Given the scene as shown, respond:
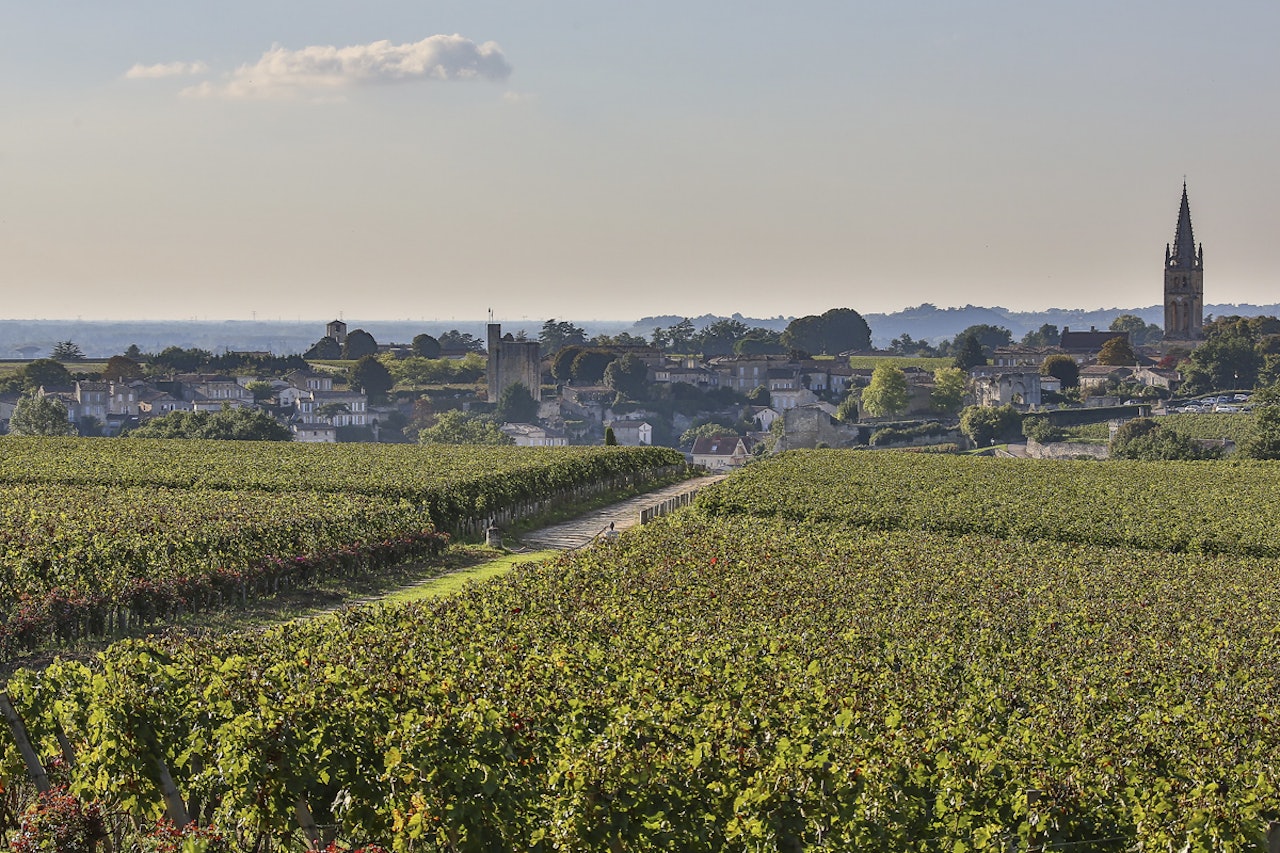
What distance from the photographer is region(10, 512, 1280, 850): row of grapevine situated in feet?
31.8

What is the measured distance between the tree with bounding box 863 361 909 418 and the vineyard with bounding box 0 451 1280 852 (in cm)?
12983

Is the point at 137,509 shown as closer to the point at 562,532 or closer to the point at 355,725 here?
the point at 562,532

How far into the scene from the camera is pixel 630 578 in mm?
20781

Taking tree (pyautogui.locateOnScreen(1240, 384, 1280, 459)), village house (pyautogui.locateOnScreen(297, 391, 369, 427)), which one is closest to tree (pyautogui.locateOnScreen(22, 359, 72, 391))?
village house (pyautogui.locateOnScreen(297, 391, 369, 427))

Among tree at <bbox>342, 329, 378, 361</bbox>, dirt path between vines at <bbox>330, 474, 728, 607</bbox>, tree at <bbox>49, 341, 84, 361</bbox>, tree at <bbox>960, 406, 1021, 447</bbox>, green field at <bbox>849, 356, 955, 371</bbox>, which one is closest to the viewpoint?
dirt path between vines at <bbox>330, 474, 728, 607</bbox>

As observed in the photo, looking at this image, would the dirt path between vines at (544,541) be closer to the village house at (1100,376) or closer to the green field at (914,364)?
the village house at (1100,376)

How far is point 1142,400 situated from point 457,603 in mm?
135452

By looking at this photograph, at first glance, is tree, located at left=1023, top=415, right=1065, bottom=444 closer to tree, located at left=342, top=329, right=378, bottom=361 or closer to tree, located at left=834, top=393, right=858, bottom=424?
tree, located at left=834, top=393, right=858, bottom=424

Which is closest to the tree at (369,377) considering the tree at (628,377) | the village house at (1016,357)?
the tree at (628,377)

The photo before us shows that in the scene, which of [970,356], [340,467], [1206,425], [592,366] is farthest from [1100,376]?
[340,467]

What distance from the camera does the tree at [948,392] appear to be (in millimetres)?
153375

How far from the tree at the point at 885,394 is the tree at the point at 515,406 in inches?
1488

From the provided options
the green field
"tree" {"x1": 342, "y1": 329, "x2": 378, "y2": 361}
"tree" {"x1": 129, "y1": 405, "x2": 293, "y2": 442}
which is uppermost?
"tree" {"x1": 342, "y1": 329, "x2": 378, "y2": 361}

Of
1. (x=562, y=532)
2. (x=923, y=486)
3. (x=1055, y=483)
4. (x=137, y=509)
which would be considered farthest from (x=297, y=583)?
(x=1055, y=483)
